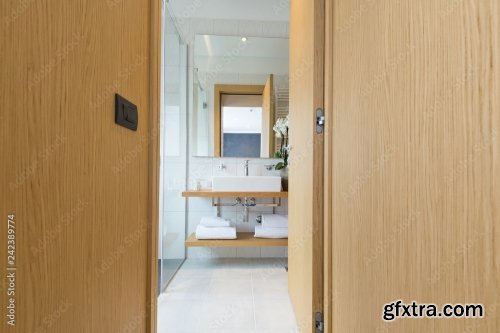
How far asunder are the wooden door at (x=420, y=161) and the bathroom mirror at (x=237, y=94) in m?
1.78

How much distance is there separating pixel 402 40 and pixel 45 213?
86 centimetres

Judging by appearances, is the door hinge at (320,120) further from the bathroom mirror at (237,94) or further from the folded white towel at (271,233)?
the bathroom mirror at (237,94)

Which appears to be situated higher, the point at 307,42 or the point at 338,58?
the point at 307,42

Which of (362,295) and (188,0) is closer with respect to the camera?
(362,295)

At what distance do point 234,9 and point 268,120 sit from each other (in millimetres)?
1159

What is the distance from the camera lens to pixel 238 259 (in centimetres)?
269

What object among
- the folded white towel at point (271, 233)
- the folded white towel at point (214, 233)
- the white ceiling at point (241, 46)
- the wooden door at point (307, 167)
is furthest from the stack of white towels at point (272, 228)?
the white ceiling at point (241, 46)

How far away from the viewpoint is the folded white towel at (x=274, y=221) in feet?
8.04

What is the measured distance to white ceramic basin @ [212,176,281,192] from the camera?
2.39 meters

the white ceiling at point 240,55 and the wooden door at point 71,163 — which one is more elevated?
the white ceiling at point 240,55

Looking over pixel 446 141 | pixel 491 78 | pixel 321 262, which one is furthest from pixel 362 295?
pixel 491 78

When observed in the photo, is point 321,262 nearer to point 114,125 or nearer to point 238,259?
point 114,125

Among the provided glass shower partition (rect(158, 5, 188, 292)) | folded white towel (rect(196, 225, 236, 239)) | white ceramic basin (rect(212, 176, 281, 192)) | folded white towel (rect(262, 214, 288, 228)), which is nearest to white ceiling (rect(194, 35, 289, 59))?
glass shower partition (rect(158, 5, 188, 292))

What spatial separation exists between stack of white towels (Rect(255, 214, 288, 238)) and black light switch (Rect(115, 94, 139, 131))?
5.87 ft
